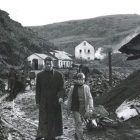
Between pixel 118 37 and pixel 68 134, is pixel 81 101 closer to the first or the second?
pixel 68 134

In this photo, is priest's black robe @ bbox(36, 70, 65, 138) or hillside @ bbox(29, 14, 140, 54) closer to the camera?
priest's black robe @ bbox(36, 70, 65, 138)

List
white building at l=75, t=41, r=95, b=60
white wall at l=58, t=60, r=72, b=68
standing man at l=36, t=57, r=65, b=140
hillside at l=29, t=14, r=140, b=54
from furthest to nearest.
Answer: hillside at l=29, t=14, r=140, b=54, white building at l=75, t=41, r=95, b=60, white wall at l=58, t=60, r=72, b=68, standing man at l=36, t=57, r=65, b=140

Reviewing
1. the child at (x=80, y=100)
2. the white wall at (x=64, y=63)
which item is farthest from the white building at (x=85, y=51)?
the child at (x=80, y=100)

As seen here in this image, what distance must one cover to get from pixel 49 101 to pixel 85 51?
3450 inches

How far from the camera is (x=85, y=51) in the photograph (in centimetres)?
9362

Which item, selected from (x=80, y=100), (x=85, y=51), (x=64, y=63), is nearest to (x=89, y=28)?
(x=85, y=51)

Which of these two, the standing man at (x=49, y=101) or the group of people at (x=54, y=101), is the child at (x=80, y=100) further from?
the standing man at (x=49, y=101)

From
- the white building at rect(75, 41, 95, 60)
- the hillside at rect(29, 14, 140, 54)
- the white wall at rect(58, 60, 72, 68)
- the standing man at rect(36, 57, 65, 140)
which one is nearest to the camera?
the standing man at rect(36, 57, 65, 140)

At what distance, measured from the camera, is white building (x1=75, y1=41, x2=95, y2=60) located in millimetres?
92938

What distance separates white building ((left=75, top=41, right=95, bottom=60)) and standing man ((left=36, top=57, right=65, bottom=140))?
8639 centimetres

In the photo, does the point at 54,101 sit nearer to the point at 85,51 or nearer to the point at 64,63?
the point at 64,63

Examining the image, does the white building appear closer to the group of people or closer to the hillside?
the hillside

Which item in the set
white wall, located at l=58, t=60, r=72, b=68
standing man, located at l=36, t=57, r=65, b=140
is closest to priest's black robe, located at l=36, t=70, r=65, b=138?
standing man, located at l=36, t=57, r=65, b=140

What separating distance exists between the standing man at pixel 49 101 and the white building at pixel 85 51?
8639 centimetres
